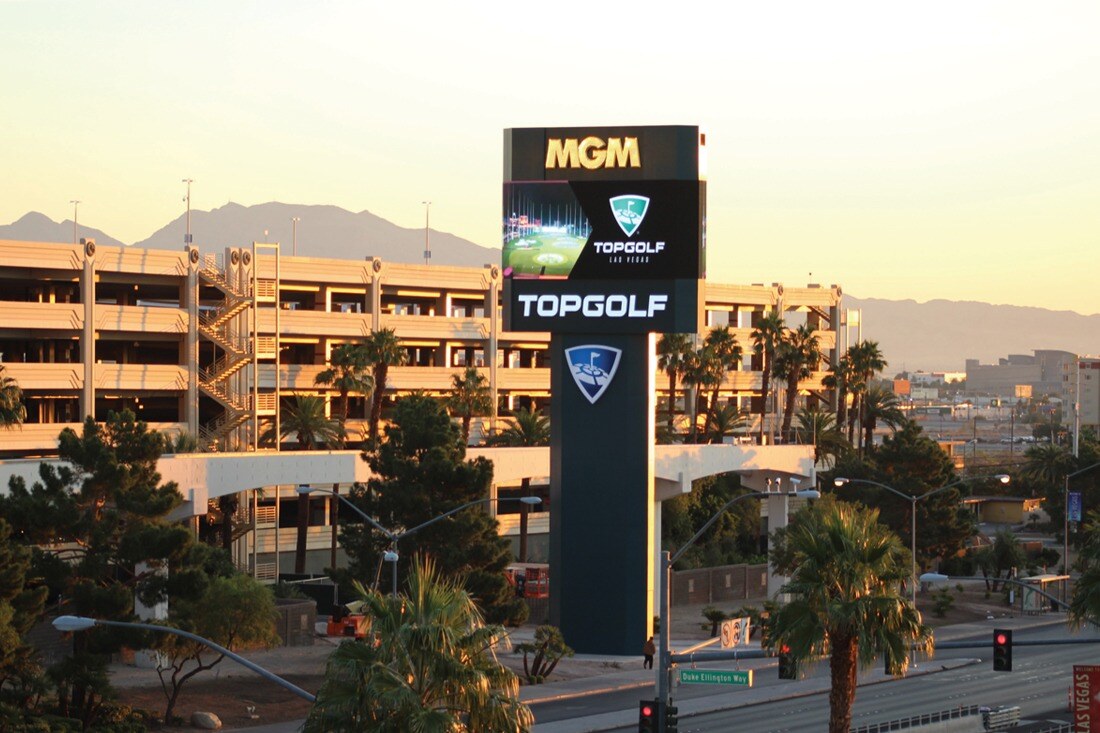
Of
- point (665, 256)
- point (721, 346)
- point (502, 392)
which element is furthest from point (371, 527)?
point (721, 346)

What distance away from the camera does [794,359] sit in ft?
442

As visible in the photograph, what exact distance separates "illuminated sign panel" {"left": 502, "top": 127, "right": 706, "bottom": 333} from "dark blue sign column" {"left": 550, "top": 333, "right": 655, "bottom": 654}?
1608mm

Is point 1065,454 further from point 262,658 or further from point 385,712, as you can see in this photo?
point 385,712

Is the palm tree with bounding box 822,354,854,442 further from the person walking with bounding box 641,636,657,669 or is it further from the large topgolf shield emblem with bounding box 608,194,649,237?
the large topgolf shield emblem with bounding box 608,194,649,237

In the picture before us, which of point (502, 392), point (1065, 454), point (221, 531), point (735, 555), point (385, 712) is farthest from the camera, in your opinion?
point (1065, 454)

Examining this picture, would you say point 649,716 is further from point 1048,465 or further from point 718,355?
point 1048,465

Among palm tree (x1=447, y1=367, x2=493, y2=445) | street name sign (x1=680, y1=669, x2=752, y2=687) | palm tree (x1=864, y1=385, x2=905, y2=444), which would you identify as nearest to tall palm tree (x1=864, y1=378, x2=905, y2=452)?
palm tree (x1=864, y1=385, x2=905, y2=444)

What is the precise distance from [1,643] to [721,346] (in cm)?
9418

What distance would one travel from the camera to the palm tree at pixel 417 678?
28.8 m

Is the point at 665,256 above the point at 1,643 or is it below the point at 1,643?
above

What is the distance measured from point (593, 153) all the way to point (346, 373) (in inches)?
1610

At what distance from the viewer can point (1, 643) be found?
44844 mm

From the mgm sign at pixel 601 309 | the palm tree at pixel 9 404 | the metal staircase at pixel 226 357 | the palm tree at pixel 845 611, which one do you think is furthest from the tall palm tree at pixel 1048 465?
the palm tree at pixel 845 611

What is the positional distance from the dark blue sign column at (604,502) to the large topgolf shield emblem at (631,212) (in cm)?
459
